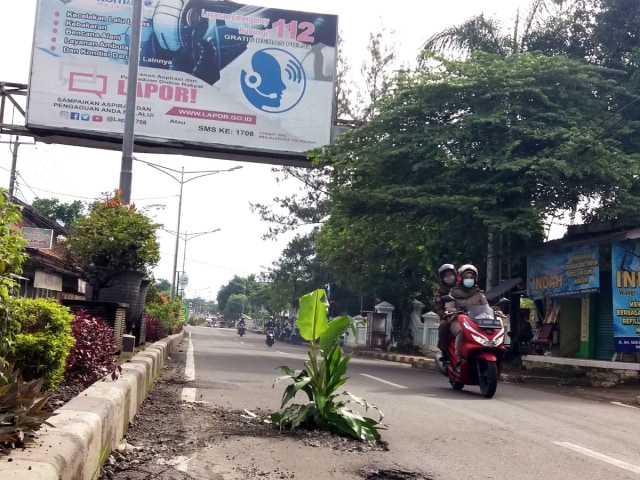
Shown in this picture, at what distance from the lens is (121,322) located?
9.46 m

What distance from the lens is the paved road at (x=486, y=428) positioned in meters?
5.27

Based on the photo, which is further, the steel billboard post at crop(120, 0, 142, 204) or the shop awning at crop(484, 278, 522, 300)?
the shop awning at crop(484, 278, 522, 300)

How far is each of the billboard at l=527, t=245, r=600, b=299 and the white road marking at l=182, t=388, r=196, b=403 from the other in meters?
9.24

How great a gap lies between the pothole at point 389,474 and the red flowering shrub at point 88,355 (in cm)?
221

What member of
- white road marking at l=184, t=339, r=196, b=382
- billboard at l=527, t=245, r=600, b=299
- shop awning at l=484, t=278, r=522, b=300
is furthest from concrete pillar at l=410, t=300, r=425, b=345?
white road marking at l=184, t=339, r=196, b=382

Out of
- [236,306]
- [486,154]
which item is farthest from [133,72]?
[236,306]

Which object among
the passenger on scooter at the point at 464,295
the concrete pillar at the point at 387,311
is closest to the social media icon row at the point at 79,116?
the passenger on scooter at the point at 464,295

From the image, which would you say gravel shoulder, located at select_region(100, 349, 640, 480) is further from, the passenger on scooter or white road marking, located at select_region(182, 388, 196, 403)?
the passenger on scooter

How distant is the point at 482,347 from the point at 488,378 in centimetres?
42

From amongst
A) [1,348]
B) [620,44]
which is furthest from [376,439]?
[620,44]

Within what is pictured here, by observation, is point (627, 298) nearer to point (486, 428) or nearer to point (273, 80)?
point (486, 428)

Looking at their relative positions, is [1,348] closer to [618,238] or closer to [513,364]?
[618,238]

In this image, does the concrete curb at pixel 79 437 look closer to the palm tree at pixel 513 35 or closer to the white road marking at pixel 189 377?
the white road marking at pixel 189 377

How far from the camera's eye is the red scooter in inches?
383
